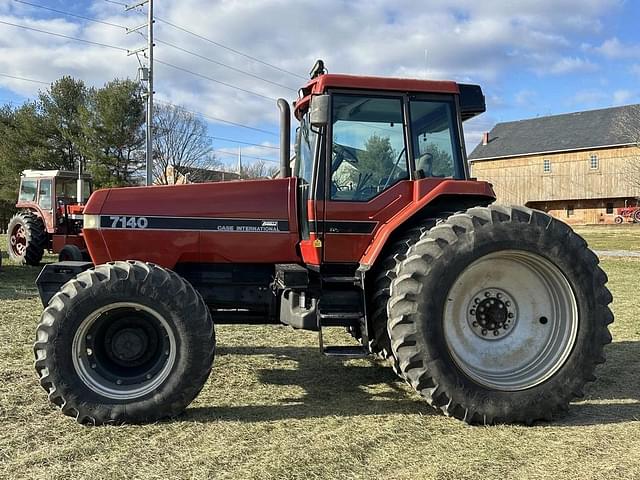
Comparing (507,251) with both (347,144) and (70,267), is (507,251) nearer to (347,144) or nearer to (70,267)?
(347,144)

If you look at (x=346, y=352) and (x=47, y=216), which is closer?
(x=346, y=352)

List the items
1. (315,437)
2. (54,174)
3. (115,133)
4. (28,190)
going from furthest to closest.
Result: (115,133), (28,190), (54,174), (315,437)

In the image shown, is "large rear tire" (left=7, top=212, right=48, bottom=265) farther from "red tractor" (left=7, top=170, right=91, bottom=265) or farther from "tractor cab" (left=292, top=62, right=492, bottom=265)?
"tractor cab" (left=292, top=62, right=492, bottom=265)

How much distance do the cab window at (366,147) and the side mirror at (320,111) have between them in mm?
385

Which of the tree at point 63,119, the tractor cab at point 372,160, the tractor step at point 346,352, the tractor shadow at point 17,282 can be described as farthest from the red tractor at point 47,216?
the tree at point 63,119

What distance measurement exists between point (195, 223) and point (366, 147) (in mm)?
1595

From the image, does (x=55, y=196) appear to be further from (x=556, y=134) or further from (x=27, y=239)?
(x=556, y=134)

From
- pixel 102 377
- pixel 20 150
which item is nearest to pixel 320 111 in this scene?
pixel 102 377

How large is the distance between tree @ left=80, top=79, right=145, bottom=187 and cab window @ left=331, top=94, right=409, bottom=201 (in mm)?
33471

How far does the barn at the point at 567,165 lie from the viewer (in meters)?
47.5

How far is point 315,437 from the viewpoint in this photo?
3.95m

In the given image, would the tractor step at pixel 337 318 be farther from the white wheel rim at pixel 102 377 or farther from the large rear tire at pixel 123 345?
the white wheel rim at pixel 102 377

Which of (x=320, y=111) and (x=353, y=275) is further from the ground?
(x=320, y=111)

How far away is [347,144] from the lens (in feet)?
15.7
